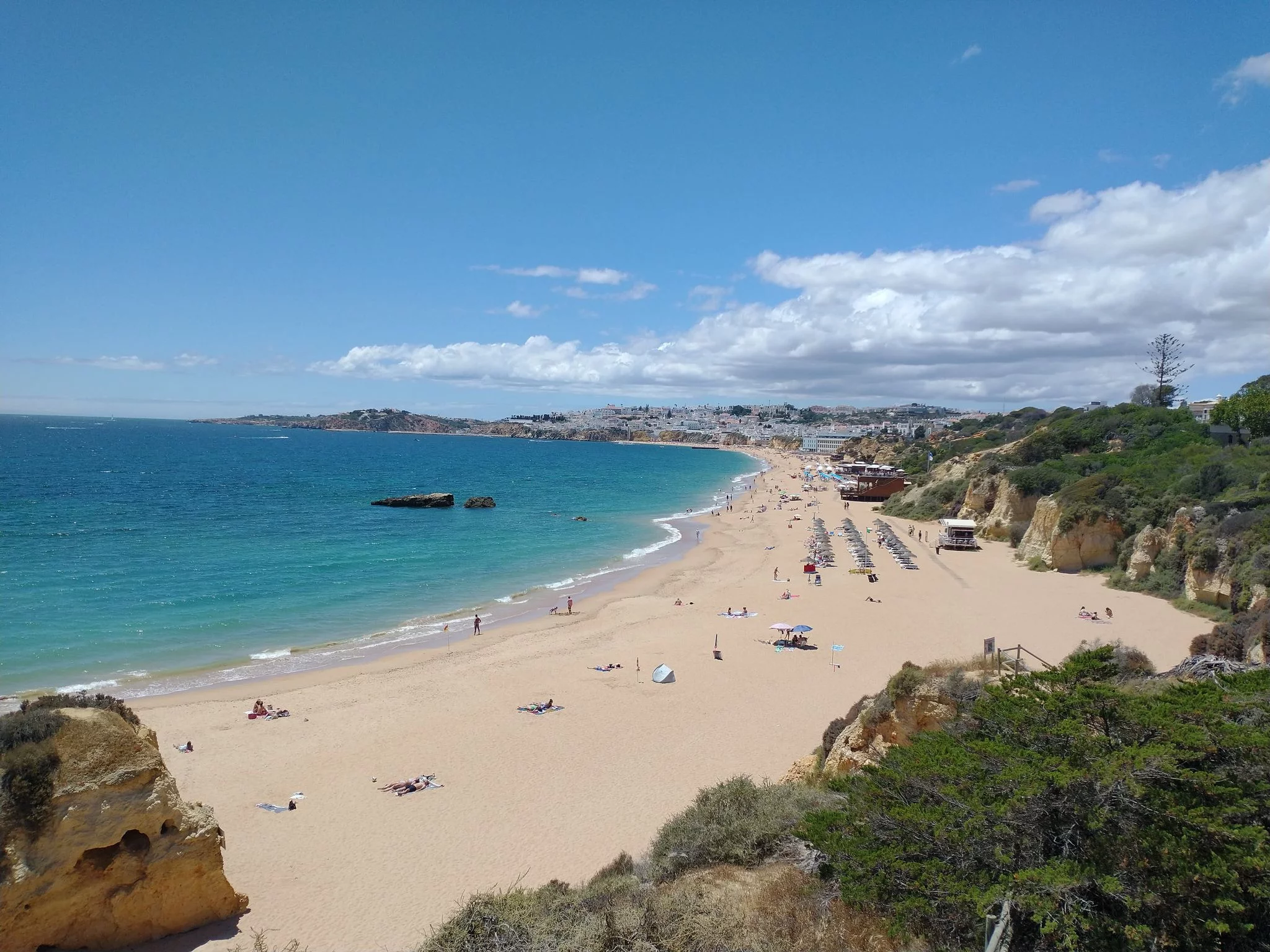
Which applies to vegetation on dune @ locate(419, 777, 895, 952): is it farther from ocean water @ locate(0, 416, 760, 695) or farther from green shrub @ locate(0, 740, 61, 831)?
ocean water @ locate(0, 416, 760, 695)

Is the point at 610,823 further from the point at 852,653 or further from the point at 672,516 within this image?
the point at 672,516

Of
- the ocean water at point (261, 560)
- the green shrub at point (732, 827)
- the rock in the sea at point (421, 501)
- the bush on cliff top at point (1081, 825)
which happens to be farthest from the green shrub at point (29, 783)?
the rock in the sea at point (421, 501)

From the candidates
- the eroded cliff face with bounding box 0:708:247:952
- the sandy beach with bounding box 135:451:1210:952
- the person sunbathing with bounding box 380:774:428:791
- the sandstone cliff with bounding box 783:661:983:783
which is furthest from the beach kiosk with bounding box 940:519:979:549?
the eroded cliff face with bounding box 0:708:247:952

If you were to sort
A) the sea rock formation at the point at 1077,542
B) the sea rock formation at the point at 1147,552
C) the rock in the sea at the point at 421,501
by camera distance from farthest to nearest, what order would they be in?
the rock in the sea at the point at 421,501 → the sea rock formation at the point at 1077,542 → the sea rock formation at the point at 1147,552

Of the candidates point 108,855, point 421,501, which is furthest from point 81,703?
point 421,501

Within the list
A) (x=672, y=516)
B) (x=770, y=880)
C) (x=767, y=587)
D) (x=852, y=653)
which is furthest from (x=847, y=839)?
(x=672, y=516)

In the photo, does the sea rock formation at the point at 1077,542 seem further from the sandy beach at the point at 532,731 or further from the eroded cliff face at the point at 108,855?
the eroded cliff face at the point at 108,855
